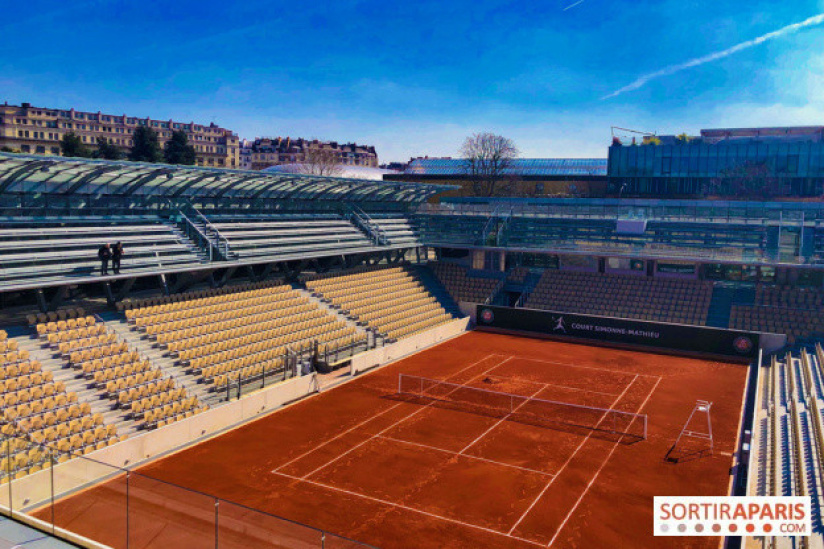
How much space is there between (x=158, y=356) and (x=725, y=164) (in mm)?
61934

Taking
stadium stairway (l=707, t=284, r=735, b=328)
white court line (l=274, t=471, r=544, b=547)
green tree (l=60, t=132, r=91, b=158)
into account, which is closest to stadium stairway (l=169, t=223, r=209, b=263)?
white court line (l=274, t=471, r=544, b=547)

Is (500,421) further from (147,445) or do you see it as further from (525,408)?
(147,445)

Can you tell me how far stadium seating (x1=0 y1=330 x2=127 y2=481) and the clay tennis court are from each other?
2.05 m

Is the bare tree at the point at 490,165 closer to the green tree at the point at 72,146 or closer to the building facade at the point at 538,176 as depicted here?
the building facade at the point at 538,176

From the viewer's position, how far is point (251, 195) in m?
39.5

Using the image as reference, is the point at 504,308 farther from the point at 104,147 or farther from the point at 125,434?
the point at 104,147

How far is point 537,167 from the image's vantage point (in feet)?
268

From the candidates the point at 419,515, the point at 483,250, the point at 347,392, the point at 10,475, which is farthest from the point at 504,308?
the point at 10,475

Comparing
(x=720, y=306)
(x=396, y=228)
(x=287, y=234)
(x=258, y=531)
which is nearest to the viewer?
(x=258, y=531)

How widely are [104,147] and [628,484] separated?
2751 inches

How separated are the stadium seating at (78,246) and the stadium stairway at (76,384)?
2410 mm

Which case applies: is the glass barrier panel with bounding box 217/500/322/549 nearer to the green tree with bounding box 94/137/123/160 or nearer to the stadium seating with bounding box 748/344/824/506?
the stadium seating with bounding box 748/344/824/506

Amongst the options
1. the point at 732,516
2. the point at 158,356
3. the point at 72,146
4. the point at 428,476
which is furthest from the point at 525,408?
the point at 72,146

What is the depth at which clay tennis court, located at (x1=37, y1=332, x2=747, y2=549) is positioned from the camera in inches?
525
